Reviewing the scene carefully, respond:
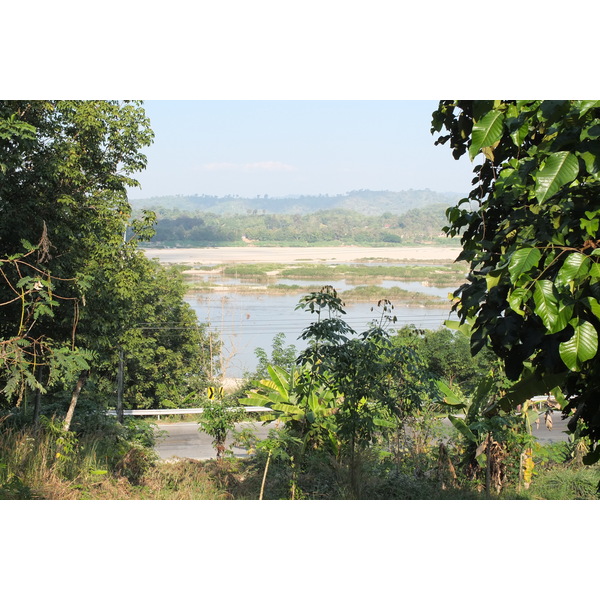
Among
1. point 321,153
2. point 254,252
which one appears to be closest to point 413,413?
point 321,153

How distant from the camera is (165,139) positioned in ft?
16.7

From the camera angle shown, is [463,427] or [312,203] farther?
[312,203]

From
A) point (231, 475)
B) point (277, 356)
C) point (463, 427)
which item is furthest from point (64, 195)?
point (463, 427)

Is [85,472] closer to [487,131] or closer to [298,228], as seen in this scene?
[487,131]

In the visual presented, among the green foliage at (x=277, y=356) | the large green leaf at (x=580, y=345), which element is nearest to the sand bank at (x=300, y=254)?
the green foliage at (x=277, y=356)

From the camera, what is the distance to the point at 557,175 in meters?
1.12

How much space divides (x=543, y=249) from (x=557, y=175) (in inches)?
5.4

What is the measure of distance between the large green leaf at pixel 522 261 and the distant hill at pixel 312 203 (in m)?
7.99

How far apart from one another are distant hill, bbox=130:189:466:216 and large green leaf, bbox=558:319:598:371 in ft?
26.4

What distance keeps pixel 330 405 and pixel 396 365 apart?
1.10 metres

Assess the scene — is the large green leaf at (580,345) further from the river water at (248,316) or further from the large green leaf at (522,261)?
the river water at (248,316)

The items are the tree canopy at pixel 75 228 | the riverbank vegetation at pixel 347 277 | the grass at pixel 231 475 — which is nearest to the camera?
the grass at pixel 231 475

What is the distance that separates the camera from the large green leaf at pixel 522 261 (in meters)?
1.06

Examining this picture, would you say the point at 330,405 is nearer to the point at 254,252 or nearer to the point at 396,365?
the point at 396,365
